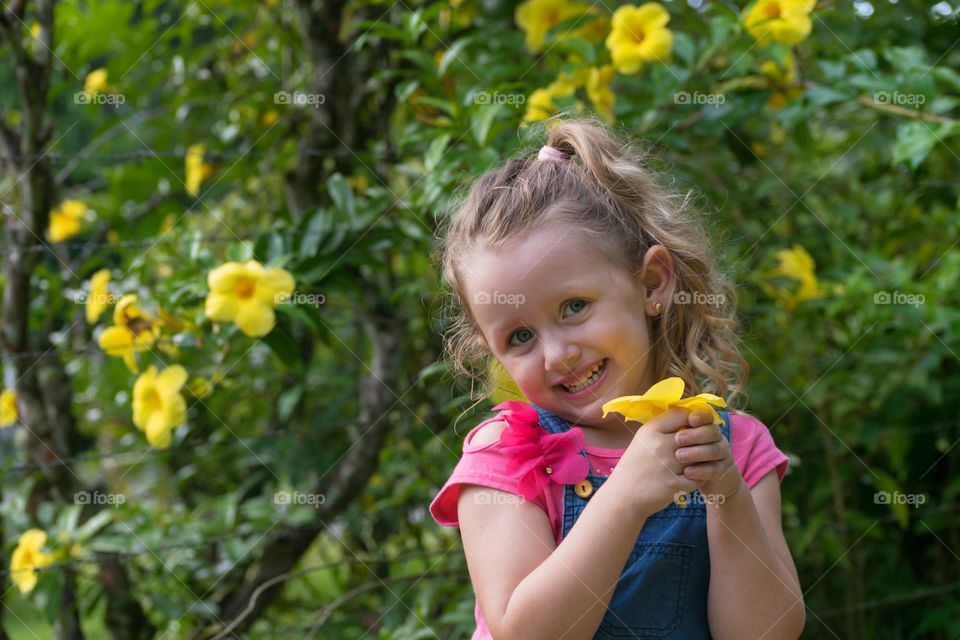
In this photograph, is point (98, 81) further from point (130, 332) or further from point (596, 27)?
point (596, 27)

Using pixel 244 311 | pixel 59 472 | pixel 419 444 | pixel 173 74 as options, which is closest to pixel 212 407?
pixel 59 472

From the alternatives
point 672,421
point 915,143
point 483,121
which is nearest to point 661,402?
point 672,421

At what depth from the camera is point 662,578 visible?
933 mm

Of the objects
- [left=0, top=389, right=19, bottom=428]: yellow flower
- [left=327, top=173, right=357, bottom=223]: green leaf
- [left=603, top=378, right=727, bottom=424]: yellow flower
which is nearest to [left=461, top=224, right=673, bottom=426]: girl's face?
[left=603, top=378, right=727, bottom=424]: yellow flower

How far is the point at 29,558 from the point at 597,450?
1.15m

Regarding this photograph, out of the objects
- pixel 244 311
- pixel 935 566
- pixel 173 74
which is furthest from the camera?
pixel 173 74

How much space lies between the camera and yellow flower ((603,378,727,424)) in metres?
0.75

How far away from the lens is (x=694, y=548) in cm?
94

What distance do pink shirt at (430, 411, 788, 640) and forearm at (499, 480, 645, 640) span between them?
11 cm

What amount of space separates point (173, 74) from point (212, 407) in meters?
0.80

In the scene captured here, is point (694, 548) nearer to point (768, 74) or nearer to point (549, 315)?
point (549, 315)

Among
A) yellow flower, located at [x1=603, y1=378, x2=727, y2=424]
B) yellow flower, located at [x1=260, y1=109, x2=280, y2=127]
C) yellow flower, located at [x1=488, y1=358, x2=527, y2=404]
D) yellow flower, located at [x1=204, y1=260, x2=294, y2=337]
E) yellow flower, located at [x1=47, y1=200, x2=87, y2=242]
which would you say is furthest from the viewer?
yellow flower, located at [x1=47, y1=200, x2=87, y2=242]

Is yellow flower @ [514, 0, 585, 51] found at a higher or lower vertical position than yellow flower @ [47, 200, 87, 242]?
higher

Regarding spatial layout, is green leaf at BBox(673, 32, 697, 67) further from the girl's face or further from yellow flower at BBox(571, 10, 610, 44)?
the girl's face
